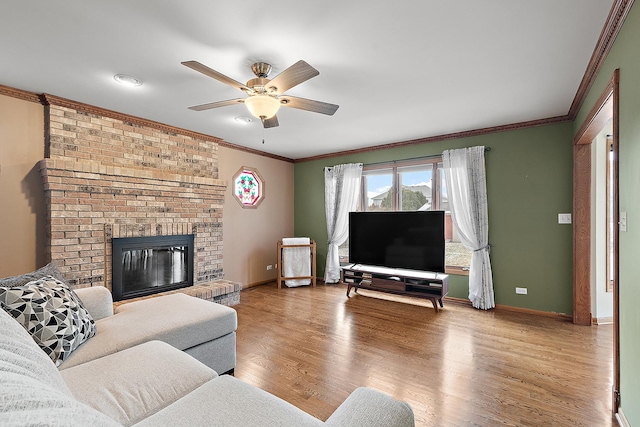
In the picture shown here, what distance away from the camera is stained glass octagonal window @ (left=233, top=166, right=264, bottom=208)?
5141mm

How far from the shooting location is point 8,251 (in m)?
2.93

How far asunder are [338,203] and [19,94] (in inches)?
171

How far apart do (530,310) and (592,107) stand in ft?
8.42

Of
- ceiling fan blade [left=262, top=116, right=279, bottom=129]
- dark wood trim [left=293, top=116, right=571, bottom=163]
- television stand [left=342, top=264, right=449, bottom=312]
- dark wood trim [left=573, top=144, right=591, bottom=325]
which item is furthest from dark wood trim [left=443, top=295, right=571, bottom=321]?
ceiling fan blade [left=262, top=116, right=279, bottom=129]

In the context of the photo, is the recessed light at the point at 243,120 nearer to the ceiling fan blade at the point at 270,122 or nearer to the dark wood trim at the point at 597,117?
the ceiling fan blade at the point at 270,122

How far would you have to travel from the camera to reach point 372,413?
1015 mm

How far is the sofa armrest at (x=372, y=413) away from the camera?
0.98 metres

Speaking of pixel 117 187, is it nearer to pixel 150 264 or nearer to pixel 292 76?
pixel 150 264

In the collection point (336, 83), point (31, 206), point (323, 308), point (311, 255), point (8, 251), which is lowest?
point (323, 308)

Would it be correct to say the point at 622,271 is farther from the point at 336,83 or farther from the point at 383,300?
the point at 383,300

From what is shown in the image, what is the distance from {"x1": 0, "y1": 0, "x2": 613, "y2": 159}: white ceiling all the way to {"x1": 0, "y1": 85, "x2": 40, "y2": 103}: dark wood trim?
104mm

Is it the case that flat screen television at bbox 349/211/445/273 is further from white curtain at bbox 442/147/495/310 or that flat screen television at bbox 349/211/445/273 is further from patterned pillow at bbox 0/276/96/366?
patterned pillow at bbox 0/276/96/366

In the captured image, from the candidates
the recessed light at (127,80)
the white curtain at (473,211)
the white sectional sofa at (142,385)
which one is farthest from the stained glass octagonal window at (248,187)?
the white curtain at (473,211)

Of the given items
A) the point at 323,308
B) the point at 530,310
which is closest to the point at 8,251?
the point at 323,308
